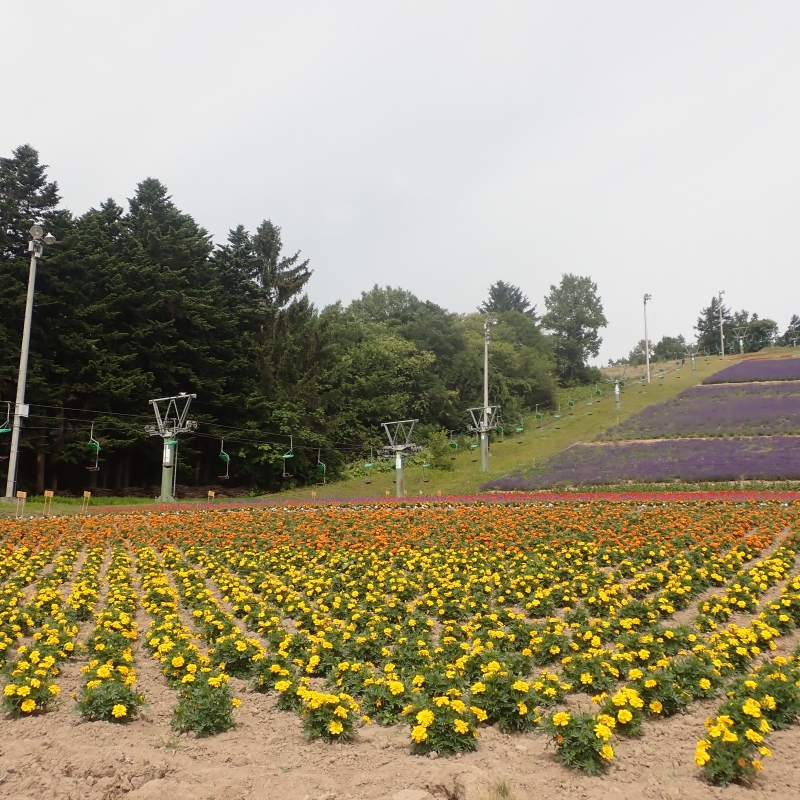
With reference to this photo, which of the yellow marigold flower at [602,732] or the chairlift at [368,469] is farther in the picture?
the chairlift at [368,469]

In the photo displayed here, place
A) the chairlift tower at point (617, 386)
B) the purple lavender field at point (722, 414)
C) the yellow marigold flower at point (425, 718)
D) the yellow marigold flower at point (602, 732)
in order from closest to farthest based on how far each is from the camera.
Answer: the yellow marigold flower at point (602, 732) < the yellow marigold flower at point (425, 718) < the purple lavender field at point (722, 414) < the chairlift tower at point (617, 386)

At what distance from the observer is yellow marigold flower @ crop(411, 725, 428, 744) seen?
5.41 metres

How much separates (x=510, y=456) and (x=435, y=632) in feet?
118

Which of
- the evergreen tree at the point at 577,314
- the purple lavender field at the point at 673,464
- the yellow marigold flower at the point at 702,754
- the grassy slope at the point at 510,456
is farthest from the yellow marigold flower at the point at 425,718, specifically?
the evergreen tree at the point at 577,314

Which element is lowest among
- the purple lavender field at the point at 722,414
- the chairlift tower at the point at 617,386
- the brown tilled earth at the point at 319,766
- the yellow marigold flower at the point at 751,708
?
the brown tilled earth at the point at 319,766

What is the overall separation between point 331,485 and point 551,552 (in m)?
29.1

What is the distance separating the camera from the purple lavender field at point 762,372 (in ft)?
197

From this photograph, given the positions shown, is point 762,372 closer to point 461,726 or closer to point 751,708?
point 751,708

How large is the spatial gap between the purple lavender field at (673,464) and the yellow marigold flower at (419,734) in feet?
84.2

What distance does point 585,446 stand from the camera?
4162 centimetres

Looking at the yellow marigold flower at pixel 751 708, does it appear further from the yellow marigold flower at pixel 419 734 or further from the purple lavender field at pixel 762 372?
the purple lavender field at pixel 762 372

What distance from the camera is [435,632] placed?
9086mm

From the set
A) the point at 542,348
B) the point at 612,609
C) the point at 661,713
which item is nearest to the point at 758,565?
→ the point at 612,609

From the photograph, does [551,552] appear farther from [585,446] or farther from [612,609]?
[585,446]
